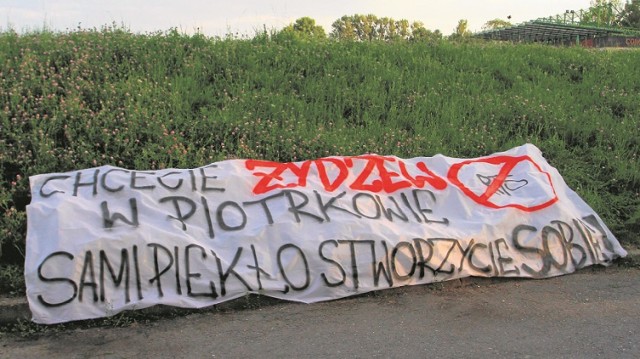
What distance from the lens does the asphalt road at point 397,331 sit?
130 inches

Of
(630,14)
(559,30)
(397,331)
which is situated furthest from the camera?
(630,14)

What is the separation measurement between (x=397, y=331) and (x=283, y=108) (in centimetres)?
349

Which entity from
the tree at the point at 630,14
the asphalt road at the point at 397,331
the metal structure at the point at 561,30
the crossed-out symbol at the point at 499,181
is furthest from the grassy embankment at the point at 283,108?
the tree at the point at 630,14

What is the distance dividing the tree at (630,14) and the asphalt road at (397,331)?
5900cm

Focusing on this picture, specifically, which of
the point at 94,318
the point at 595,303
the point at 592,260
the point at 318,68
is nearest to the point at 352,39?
the point at 318,68

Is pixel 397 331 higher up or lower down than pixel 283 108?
lower down

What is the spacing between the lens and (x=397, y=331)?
359 cm

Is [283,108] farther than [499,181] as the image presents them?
Yes

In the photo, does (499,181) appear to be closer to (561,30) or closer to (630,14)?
(561,30)

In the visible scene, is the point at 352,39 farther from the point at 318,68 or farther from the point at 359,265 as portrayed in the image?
the point at 359,265

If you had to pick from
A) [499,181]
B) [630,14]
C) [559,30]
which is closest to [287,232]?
[499,181]

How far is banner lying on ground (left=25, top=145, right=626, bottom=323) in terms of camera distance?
149 inches

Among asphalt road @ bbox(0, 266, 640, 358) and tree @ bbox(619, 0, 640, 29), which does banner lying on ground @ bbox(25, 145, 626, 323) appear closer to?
asphalt road @ bbox(0, 266, 640, 358)

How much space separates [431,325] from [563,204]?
223cm
